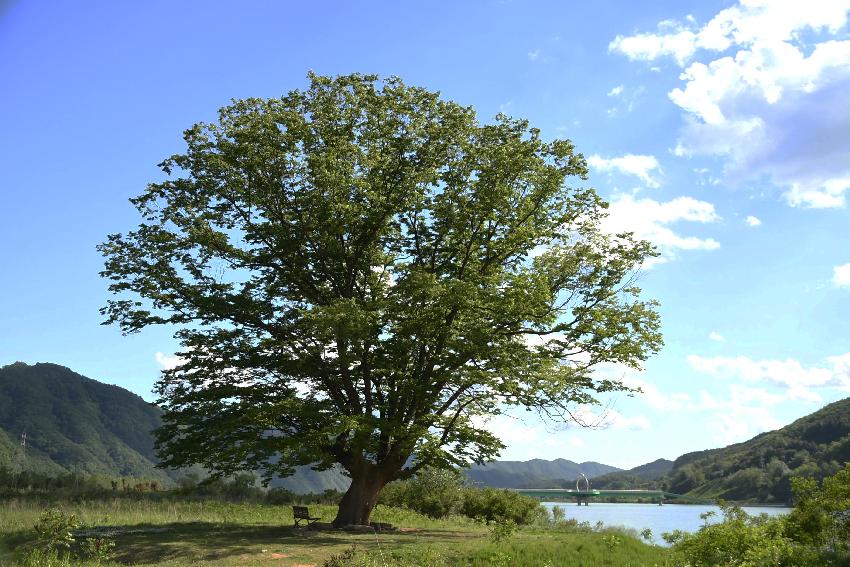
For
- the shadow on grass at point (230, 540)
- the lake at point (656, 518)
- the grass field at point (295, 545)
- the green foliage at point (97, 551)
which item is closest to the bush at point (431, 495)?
the lake at point (656, 518)

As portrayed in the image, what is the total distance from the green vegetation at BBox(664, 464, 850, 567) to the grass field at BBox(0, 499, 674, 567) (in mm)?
926

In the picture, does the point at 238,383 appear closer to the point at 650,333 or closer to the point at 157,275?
the point at 157,275

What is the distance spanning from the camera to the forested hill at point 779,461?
65.8 meters

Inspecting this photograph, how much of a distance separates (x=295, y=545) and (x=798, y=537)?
40.4 ft

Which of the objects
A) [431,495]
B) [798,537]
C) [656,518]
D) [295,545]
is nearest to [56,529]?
[295,545]

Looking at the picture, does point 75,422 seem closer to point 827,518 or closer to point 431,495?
point 431,495

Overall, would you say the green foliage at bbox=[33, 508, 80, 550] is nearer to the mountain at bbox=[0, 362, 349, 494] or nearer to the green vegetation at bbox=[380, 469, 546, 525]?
the green vegetation at bbox=[380, 469, 546, 525]

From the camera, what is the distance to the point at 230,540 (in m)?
18.5

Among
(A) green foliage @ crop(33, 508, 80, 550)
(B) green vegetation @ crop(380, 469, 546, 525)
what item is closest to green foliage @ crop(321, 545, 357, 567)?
(A) green foliage @ crop(33, 508, 80, 550)

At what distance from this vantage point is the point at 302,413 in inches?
827

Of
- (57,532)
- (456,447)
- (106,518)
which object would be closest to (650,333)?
(456,447)

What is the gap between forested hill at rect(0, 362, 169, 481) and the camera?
472 feet

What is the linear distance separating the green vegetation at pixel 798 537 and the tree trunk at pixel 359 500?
12.7 m

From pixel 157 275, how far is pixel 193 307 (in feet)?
5.60
